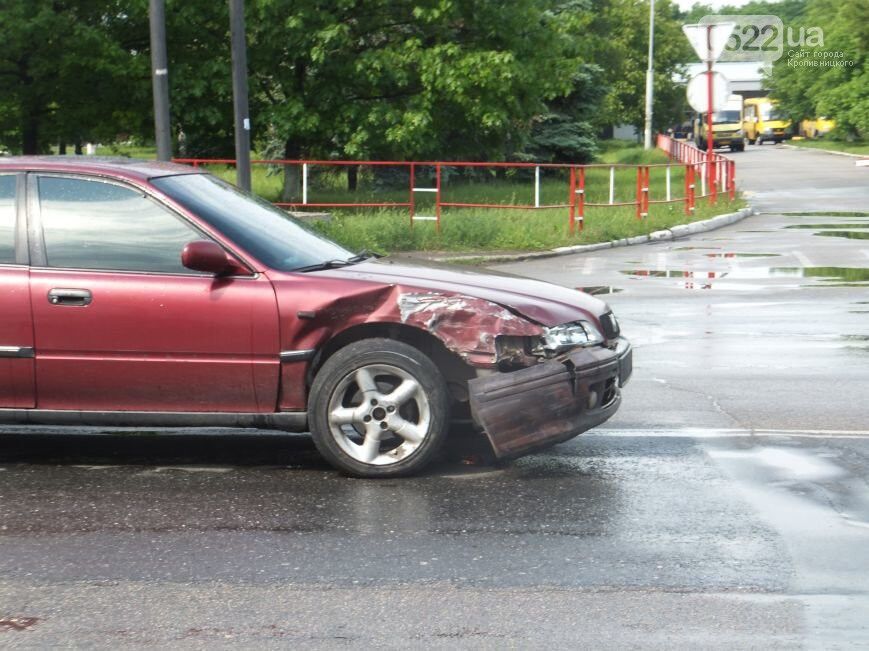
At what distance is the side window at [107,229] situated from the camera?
262 inches

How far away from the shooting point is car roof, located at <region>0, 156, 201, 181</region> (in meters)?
6.83

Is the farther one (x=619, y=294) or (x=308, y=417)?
(x=619, y=294)

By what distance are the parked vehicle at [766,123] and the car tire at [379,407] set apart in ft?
295

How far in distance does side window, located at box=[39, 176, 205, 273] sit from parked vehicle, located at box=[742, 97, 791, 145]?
8976 centimetres

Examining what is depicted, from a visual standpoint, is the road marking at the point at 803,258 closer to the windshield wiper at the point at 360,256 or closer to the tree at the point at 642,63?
the windshield wiper at the point at 360,256

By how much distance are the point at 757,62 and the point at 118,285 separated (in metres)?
113

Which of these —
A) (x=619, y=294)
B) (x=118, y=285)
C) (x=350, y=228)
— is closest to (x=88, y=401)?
(x=118, y=285)

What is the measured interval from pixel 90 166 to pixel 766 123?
296ft

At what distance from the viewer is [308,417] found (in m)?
6.52

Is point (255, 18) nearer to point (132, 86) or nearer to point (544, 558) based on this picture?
point (132, 86)

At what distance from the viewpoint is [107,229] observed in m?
6.73

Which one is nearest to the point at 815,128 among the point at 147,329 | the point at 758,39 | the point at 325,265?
the point at 758,39

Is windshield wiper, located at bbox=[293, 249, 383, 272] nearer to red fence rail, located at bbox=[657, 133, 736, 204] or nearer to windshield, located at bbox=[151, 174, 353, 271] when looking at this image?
windshield, located at bbox=[151, 174, 353, 271]

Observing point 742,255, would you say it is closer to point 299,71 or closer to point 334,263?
point 334,263
